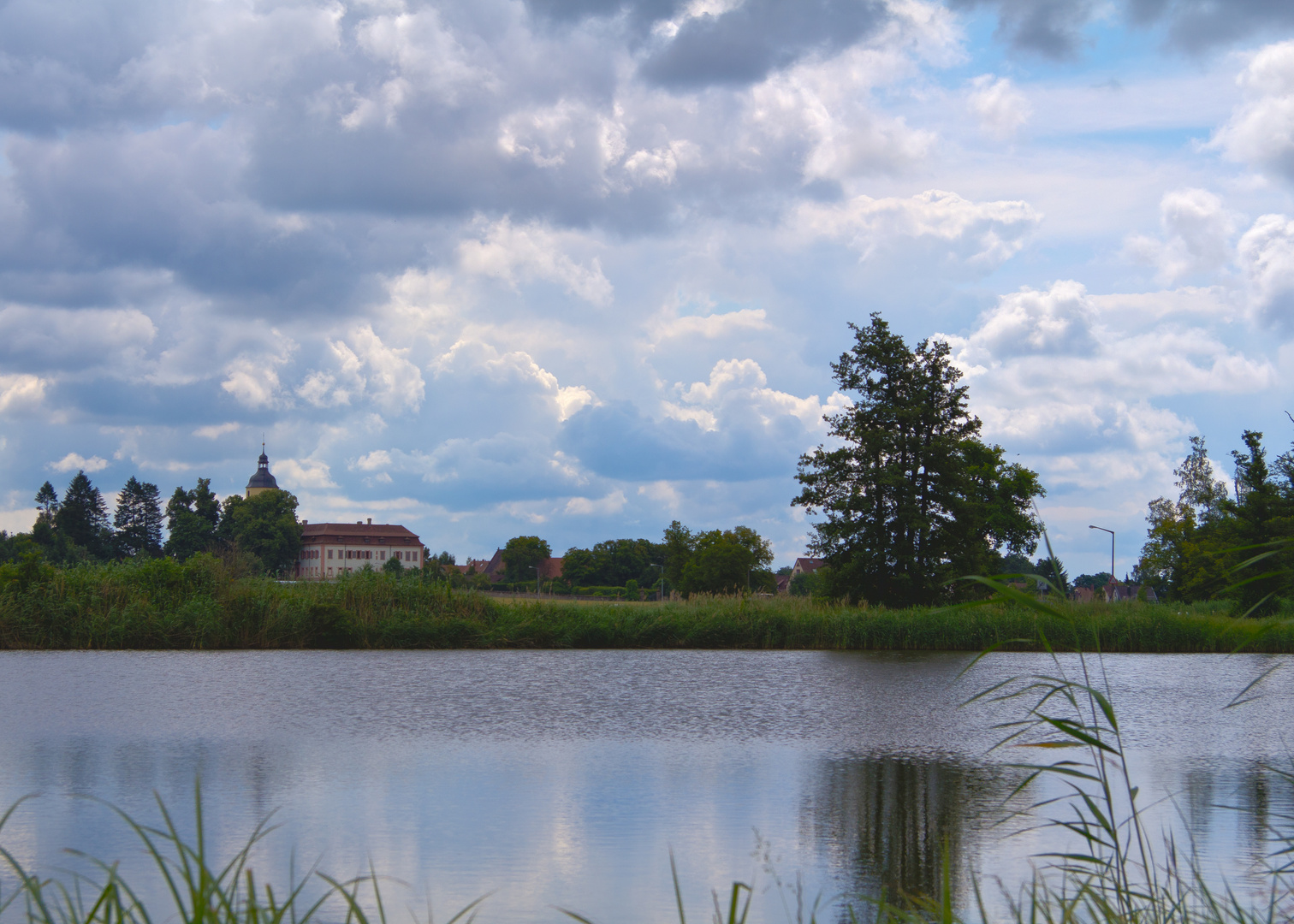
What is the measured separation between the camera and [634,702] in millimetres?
12875

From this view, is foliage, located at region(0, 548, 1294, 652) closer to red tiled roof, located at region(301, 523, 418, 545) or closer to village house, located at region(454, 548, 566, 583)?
village house, located at region(454, 548, 566, 583)

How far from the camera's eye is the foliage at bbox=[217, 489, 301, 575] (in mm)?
107375

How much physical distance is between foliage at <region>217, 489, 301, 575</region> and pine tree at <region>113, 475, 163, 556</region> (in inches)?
430

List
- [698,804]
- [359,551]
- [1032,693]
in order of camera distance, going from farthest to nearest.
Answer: [359,551]
[1032,693]
[698,804]

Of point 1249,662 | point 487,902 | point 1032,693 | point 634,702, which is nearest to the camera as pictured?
point 487,902

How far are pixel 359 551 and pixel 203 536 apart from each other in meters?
42.3

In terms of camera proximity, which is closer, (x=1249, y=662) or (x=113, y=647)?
(x=113, y=647)

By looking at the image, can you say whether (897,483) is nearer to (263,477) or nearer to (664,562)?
(664,562)

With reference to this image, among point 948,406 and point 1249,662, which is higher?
point 948,406

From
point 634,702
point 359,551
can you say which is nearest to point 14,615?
point 634,702

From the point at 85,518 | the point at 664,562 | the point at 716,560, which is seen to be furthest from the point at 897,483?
the point at 85,518

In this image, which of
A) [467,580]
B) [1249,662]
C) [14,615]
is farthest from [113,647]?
[1249,662]

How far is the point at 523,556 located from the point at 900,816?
109m

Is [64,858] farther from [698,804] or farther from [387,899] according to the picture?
[698,804]
